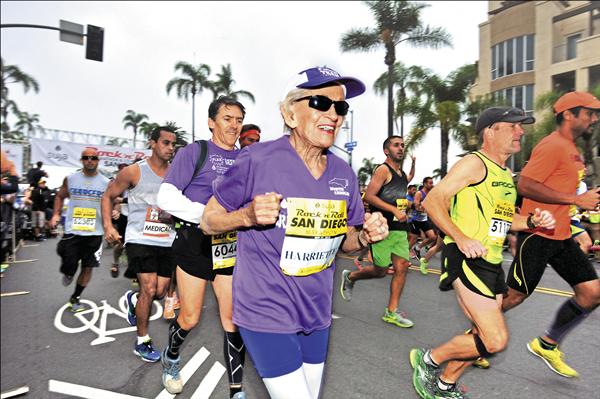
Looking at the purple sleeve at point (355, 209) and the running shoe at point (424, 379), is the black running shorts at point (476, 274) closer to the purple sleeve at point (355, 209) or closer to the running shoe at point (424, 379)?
the running shoe at point (424, 379)

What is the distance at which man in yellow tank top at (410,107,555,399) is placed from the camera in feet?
9.37

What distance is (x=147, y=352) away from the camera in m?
4.04

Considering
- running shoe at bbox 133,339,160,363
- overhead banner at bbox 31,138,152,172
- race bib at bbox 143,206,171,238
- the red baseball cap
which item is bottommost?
running shoe at bbox 133,339,160,363

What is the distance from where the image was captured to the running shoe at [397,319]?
504 cm

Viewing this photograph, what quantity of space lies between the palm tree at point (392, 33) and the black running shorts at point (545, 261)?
20127 millimetres

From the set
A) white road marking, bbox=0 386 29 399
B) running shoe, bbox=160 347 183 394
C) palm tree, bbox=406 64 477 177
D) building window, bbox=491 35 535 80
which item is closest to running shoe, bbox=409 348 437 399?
running shoe, bbox=160 347 183 394

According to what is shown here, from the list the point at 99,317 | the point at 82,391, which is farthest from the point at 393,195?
the point at 99,317

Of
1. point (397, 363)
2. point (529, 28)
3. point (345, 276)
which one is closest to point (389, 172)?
point (345, 276)

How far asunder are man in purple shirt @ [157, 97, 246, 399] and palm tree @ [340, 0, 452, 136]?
20.9 meters

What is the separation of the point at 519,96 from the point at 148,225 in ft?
107

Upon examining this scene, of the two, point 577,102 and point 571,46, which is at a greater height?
point 571,46

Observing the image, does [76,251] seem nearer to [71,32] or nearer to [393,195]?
[393,195]

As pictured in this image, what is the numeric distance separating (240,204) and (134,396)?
84.2 inches

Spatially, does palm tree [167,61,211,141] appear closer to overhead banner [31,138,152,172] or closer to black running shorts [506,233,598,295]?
overhead banner [31,138,152,172]
